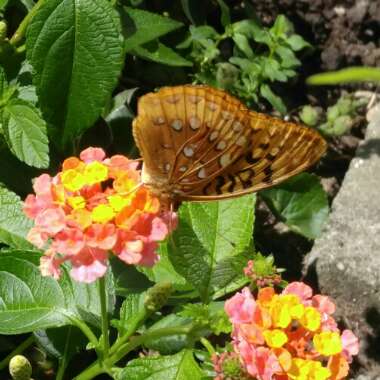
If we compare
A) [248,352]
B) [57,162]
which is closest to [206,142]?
[248,352]

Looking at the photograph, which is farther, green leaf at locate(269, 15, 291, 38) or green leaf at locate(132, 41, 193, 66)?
green leaf at locate(269, 15, 291, 38)

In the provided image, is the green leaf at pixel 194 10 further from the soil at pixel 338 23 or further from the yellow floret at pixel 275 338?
the yellow floret at pixel 275 338

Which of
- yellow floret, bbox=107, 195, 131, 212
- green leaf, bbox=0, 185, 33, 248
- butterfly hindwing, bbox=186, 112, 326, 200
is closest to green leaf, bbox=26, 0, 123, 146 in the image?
green leaf, bbox=0, 185, 33, 248

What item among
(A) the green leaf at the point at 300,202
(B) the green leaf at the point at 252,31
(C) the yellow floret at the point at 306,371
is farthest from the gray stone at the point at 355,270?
(C) the yellow floret at the point at 306,371

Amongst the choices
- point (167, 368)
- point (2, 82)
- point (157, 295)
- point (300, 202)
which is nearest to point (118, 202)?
point (157, 295)

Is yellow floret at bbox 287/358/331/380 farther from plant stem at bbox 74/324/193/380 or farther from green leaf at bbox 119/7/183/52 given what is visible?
green leaf at bbox 119/7/183/52

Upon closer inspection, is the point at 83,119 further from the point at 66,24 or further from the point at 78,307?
the point at 78,307
